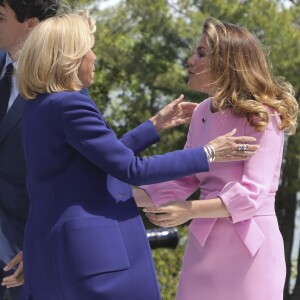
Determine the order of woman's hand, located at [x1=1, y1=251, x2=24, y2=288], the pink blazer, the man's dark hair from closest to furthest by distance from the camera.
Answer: the pink blazer, woman's hand, located at [x1=1, y1=251, x2=24, y2=288], the man's dark hair

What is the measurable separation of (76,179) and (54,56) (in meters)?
0.39

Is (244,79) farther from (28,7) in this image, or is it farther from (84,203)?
(28,7)

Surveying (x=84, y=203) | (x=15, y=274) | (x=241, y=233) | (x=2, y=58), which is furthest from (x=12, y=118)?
(x=241, y=233)

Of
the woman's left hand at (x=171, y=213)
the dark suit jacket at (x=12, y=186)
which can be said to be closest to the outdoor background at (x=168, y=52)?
the dark suit jacket at (x=12, y=186)

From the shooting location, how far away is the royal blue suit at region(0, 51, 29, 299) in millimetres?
3199

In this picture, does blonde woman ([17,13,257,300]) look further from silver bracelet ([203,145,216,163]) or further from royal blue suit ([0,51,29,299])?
royal blue suit ([0,51,29,299])

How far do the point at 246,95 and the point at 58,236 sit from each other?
0.85 metres

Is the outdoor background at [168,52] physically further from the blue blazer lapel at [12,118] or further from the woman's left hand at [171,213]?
the woman's left hand at [171,213]

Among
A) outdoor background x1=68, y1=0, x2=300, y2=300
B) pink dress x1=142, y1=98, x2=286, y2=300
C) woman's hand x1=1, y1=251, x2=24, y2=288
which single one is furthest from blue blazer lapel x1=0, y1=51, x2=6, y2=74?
outdoor background x1=68, y1=0, x2=300, y2=300

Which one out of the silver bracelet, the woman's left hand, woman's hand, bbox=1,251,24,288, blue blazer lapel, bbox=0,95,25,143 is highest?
the silver bracelet

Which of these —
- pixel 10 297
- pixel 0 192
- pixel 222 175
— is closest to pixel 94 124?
pixel 222 175

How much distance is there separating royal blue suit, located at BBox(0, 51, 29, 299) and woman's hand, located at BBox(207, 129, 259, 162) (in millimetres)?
811

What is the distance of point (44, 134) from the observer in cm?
A: 267

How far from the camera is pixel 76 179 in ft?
8.68
